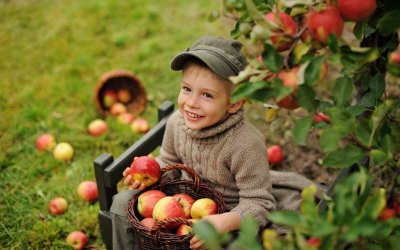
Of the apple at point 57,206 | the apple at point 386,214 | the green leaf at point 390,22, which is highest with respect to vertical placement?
the green leaf at point 390,22

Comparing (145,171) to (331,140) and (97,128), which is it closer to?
(331,140)

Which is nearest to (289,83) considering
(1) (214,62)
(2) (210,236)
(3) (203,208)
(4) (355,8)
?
(4) (355,8)

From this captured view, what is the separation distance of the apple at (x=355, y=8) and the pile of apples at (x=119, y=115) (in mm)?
2330

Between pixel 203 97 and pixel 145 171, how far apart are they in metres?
0.44

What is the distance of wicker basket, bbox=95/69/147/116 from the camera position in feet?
12.7

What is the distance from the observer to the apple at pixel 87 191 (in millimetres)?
3076

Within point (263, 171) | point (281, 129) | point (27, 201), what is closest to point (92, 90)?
point (27, 201)

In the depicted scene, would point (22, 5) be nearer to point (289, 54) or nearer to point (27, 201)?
point (27, 201)

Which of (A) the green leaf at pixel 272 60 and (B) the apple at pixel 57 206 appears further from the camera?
(B) the apple at pixel 57 206

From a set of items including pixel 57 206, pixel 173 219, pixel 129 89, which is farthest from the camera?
pixel 129 89

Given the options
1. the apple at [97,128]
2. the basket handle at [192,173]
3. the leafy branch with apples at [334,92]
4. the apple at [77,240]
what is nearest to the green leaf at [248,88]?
the leafy branch with apples at [334,92]

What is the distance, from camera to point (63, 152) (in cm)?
344

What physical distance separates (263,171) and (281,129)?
4.51ft

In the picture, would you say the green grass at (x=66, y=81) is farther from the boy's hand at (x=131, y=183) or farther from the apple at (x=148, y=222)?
the apple at (x=148, y=222)
